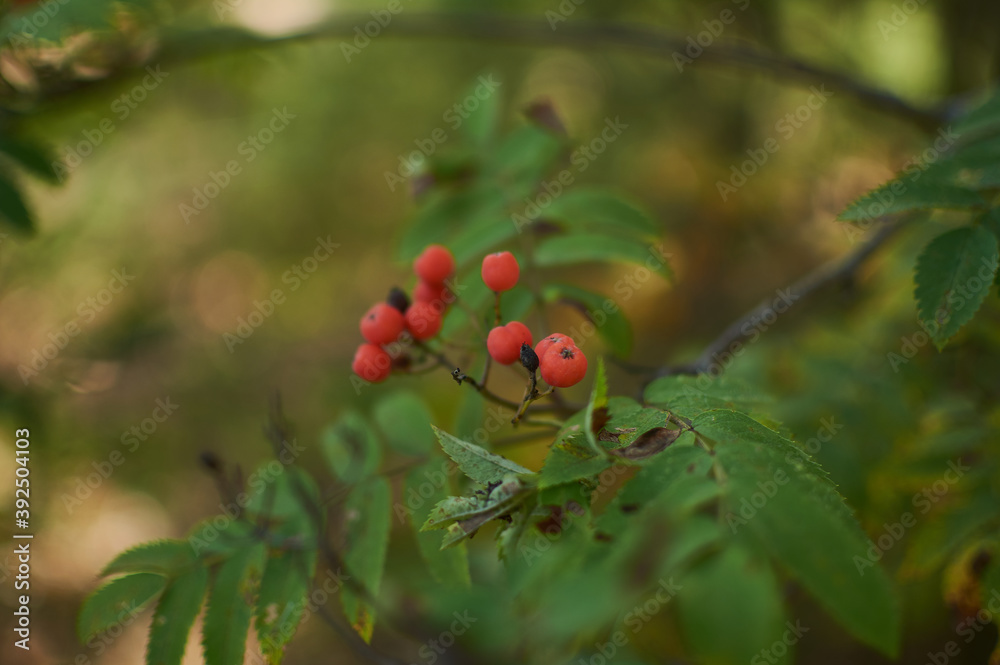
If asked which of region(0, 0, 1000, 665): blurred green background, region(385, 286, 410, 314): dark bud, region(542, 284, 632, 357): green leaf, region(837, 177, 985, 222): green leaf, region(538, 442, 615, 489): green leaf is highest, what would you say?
region(837, 177, 985, 222): green leaf

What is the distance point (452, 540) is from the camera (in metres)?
1.15

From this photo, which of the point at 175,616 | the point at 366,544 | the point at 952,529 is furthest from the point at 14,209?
the point at 952,529

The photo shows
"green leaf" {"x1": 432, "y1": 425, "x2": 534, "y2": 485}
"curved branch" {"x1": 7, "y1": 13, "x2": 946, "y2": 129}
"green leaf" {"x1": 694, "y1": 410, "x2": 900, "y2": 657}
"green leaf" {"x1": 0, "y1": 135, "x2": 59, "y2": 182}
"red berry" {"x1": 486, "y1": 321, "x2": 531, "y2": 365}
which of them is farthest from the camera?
"curved branch" {"x1": 7, "y1": 13, "x2": 946, "y2": 129}

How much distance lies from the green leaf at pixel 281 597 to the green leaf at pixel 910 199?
1650 millimetres

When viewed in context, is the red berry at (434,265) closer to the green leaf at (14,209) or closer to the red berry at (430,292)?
the red berry at (430,292)

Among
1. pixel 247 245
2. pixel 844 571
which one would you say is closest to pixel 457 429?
pixel 844 571

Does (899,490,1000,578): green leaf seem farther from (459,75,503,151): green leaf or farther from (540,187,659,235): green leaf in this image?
(459,75,503,151): green leaf

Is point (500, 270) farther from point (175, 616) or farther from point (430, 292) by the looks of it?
point (175, 616)

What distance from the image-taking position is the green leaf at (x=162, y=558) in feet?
5.50

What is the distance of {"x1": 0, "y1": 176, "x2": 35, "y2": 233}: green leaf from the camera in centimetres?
226

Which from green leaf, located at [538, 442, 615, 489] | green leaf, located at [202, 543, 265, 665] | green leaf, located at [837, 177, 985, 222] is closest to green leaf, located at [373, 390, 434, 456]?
green leaf, located at [202, 543, 265, 665]

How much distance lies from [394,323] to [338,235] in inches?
359

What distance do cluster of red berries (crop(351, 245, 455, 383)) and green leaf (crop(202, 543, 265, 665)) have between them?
64 cm

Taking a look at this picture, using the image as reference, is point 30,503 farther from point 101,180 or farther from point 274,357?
point 101,180
